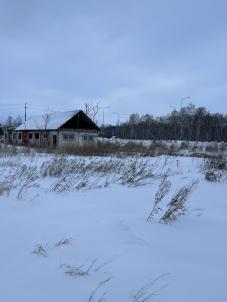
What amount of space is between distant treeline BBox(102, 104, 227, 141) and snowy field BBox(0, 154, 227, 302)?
56122 mm

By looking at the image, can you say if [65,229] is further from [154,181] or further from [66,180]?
[154,181]

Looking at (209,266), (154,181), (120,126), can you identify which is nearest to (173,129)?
(120,126)

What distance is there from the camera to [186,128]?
7375cm

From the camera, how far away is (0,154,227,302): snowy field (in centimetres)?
224

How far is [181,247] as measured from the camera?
3160 millimetres

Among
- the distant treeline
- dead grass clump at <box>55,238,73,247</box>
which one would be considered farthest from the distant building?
dead grass clump at <box>55,238,73,247</box>

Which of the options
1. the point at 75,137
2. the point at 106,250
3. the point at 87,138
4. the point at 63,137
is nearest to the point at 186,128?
the point at 87,138

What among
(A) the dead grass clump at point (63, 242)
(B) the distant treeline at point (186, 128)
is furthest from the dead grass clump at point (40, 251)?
(B) the distant treeline at point (186, 128)

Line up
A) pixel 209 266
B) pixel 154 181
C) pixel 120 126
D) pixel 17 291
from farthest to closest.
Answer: pixel 120 126 → pixel 154 181 → pixel 209 266 → pixel 17 291

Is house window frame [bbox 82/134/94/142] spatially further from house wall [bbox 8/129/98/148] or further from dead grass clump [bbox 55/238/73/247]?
dead grass clump [bbox 55/238/73/247]

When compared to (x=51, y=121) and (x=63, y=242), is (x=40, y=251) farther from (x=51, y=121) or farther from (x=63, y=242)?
(x=51, y=121)

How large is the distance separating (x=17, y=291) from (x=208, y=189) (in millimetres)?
5434

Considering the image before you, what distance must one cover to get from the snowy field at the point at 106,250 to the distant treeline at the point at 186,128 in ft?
184

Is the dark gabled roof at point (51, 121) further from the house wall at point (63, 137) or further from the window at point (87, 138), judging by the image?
the window at point (87, 138)
